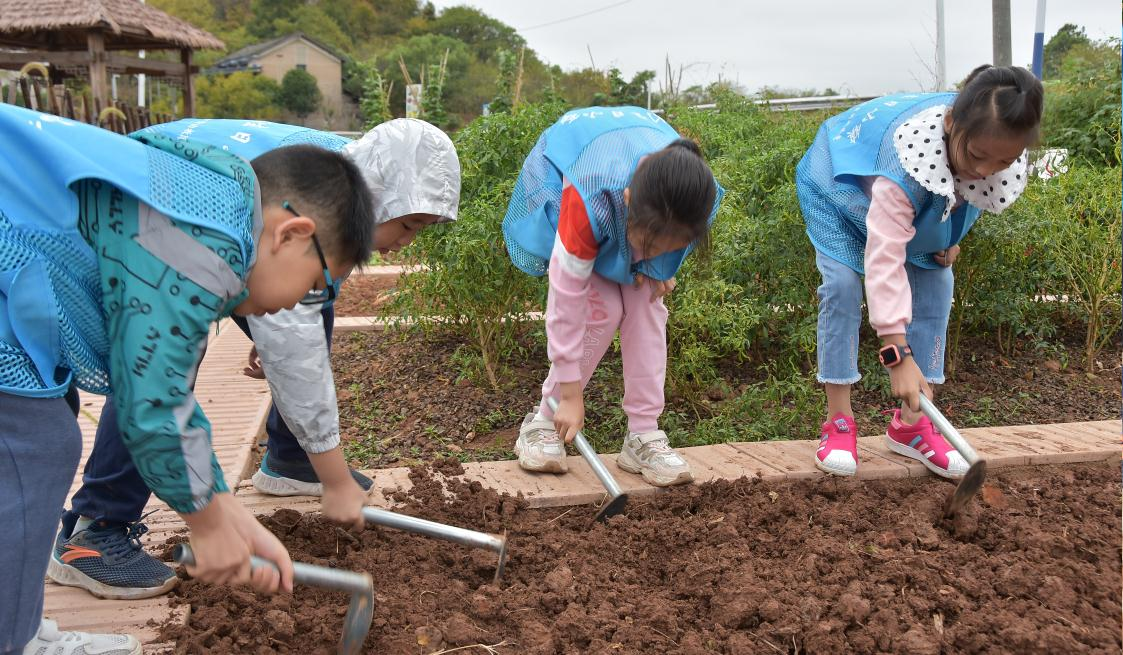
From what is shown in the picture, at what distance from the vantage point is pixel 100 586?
82.2 inches

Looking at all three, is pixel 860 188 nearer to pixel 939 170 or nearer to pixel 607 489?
pixel 939 170

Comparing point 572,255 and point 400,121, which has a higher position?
point 400,121

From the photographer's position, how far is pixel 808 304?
3.99 m

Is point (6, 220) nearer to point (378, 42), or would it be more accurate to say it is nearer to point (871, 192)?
point (871, 192)

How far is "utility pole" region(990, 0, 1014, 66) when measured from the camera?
533 cm

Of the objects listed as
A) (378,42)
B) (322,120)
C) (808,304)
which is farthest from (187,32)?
(378,42)

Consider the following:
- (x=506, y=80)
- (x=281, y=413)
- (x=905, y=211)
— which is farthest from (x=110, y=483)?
(x=506, y=80)

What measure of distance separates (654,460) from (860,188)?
1.20m

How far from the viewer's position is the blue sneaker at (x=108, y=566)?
2090 millimetres

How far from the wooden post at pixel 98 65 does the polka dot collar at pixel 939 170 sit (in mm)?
12013

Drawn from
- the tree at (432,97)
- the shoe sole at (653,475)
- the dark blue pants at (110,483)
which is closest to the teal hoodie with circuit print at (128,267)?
the dark blue pants at (110,483)

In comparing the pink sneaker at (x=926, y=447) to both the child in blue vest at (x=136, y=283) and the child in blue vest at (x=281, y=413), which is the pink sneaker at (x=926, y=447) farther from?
the child in blue vest at (x=136, y=283)

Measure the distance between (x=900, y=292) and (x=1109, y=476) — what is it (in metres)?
1.07

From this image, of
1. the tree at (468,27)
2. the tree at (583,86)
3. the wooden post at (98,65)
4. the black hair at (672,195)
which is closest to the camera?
the black hair at (672,195)
